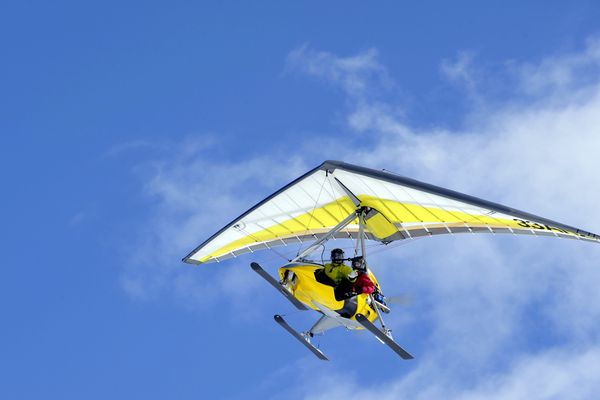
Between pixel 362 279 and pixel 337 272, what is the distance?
1001 mm

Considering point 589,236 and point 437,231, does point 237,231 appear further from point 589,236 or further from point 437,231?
point 589,236

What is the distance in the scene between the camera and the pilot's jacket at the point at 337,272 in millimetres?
40094

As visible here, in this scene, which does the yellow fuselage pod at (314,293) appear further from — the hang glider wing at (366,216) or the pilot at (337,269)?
the hang glider wing at (366,216)

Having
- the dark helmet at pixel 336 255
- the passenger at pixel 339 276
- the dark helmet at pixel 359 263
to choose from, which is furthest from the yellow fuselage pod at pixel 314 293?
the dark helmet at pixel 359 263

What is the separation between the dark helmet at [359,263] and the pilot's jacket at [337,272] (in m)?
0.42

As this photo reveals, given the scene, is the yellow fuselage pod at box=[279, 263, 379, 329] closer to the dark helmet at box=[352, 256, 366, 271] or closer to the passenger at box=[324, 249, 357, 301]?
the passenger at box=[324, 249, 357, 301]

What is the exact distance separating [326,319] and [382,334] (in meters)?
3.21

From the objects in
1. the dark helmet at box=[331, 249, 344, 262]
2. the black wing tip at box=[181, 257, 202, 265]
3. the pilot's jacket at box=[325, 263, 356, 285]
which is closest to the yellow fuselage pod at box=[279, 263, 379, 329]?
the pilot's jacket at box=[325, 263, 356, 285]

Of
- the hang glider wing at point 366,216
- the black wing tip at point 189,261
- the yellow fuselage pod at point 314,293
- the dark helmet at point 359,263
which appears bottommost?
the yellow fuselage pod at point 314,293

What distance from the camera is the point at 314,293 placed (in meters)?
40.0

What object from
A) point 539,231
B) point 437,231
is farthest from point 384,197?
point 539,231

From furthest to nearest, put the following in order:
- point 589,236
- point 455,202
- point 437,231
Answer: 1. point 437,231
2. point 455,202
3. point 589,236

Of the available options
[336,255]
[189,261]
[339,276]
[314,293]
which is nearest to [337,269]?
[339,276]

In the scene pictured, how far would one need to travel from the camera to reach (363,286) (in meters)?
40.4
